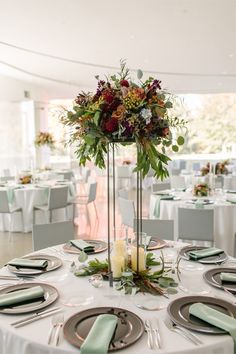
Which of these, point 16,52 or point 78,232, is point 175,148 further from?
point 16,52

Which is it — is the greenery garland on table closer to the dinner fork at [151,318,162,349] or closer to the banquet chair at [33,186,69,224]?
the dinner fork at [151,318,162,349]

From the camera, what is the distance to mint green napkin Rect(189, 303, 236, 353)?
1620 mm

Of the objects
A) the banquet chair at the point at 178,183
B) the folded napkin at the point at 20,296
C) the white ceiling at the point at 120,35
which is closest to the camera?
the folded napkin at the point at 20,296

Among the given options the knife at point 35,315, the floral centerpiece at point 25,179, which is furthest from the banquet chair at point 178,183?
the knife at point 35,315

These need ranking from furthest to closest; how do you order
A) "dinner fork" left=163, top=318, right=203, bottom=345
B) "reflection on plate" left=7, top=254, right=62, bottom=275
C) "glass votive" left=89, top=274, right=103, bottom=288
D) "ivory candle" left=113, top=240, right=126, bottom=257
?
"reflection on plate" left=7, top=254, right=62, bottom=275, "ivory candle" left=113, top=240, right=126, bottom=257, "glass votive" left=89, top=274, right=103, bottom=288, "dinner fork" left=163, top=318, right=203, bottom=345

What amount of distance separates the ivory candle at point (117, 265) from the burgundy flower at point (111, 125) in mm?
749

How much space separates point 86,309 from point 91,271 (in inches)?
19.6

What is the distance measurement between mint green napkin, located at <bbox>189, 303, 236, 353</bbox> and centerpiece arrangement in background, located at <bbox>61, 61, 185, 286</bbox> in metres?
0.43

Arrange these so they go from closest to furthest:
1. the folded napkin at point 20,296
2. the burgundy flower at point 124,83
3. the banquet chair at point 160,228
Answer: the folded napkin at point 20,296
the burgundy flower at point 124,83
the banquet chair at point 160,228

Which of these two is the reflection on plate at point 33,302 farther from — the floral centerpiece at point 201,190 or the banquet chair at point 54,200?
the banquet chair at point 54,200

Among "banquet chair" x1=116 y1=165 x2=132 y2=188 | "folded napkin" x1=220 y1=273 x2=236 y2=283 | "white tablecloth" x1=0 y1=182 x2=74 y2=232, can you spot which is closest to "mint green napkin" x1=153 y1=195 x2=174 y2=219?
"white tablecloth" x1=0 y1=182 x2=74 y2=232

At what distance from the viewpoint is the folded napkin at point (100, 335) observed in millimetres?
1473

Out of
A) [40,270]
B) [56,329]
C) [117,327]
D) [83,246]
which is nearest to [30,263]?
[40,270]

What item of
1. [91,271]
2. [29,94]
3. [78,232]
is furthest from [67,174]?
[91,271]
